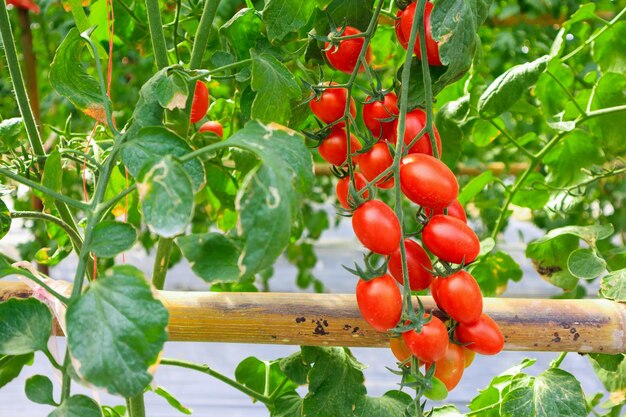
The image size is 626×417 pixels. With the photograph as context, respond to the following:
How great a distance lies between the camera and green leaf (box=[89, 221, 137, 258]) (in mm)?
325

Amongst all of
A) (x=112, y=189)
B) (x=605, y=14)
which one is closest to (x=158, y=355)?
(x=112, y=189)

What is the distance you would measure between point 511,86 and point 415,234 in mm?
Result: 258

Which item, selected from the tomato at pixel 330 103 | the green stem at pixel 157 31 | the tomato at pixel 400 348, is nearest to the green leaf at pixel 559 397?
the tomato at pixel 400 348

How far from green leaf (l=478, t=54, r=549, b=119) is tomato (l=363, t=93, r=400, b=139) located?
0.68 ft

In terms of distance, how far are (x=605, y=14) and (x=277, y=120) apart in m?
1.18

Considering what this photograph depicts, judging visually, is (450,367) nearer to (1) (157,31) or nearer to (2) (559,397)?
(2) (559,397)

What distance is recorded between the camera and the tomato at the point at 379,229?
37 centimetres

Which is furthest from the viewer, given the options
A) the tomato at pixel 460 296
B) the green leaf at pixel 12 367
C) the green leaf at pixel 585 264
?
the green leaf at pixel 585 264

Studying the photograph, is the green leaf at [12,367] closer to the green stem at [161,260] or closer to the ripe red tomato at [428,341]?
the green stem at [161,260]

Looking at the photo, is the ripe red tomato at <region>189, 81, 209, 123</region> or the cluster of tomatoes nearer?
the cluster of tomatoes

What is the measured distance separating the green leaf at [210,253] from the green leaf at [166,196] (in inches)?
1.3

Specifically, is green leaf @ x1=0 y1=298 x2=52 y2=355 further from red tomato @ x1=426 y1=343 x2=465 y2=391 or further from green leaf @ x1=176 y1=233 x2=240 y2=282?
red tomato @ x1=426 y1=343 x2=465 y2=391

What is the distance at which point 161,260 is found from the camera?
0.54 m

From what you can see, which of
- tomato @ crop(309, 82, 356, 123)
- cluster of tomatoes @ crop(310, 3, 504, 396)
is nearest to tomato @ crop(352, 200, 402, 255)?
cluster of tomatoes @ crop(310, 3, 504, 396)
